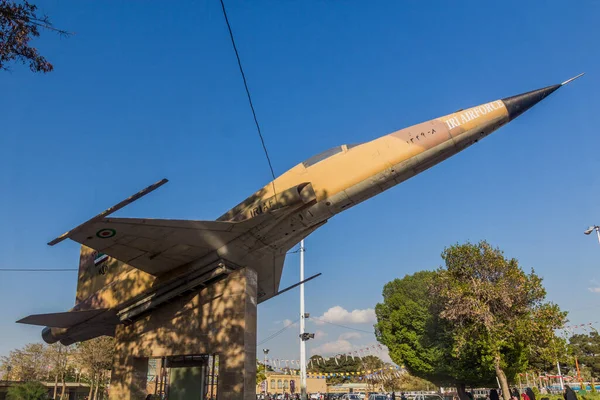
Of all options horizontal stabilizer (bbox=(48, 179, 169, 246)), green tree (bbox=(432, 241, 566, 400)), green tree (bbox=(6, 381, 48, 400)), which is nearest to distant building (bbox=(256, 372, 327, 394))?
green tree (bbox=(6, 381, 48, 400))

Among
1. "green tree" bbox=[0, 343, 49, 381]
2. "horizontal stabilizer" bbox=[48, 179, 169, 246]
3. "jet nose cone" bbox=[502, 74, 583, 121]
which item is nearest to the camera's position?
"horizontal stabilizer" bbox=[48, 179, 169, 246]

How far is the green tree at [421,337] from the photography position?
30.8 m

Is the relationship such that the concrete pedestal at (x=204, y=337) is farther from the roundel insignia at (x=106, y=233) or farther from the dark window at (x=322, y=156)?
the dark window at (x=322, y=156)

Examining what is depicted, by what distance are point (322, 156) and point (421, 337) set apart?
27.3 m

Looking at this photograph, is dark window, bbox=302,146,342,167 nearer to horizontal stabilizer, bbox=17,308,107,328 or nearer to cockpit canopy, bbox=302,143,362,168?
cockpit canopy, bbox=302,143,362,168

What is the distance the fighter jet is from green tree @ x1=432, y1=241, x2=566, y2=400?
13621 millimetres

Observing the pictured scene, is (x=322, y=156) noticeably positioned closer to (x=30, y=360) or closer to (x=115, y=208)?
(x=115, y=208)

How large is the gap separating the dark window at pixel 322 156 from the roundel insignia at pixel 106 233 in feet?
20.1

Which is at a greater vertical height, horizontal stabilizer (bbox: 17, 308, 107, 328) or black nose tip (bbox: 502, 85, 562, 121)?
black nose tip (bbox: 502, 85, 562, 121)

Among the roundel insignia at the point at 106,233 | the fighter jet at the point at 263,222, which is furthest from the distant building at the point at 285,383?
the roundel insignia at the point at 106,233

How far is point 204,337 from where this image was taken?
1238 cm

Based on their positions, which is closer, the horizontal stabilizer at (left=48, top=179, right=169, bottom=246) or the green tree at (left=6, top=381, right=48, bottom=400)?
the horizontal stabilizer at (left=48, top=179, right=169, bottom=246)

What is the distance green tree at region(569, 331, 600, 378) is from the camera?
225 feet

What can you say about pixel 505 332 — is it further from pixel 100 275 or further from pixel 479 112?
pixel 100 275
